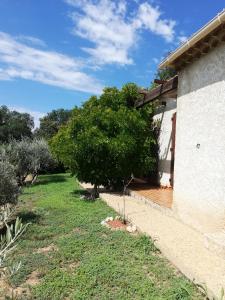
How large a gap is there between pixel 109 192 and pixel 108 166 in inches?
45.7

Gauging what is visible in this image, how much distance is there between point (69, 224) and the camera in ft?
29.1

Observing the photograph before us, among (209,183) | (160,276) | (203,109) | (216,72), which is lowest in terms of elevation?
(160,276)

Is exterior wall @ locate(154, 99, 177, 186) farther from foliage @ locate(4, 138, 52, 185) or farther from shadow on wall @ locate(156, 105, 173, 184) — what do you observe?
foliage @ locate(4, 138, 52, 185)

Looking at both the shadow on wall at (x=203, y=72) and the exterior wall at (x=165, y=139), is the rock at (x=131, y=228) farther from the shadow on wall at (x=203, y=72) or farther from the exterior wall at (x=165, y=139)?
the exterior wall at (x=165, y=139)

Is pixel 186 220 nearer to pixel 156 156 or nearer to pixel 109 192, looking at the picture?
pixel 109 192

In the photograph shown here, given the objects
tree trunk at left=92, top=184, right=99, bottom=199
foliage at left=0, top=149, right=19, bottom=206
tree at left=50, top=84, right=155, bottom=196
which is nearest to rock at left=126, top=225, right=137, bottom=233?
foliage at left=0, top=149, right=19, bottom=206

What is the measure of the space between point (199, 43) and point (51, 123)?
41787mm

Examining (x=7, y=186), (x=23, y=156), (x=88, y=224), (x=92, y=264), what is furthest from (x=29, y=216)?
(x=23, y=156)

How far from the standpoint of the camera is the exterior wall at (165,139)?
13.6 meters

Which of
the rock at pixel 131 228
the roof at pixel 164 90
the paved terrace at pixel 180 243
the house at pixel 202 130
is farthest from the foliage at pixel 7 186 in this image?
the roof at pixel 164 90

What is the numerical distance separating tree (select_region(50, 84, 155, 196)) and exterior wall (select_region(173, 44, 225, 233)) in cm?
431

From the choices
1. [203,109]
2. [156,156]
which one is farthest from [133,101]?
[203,109]

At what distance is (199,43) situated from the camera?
751 cm

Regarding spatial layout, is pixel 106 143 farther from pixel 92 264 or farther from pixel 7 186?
pixel 92 264
